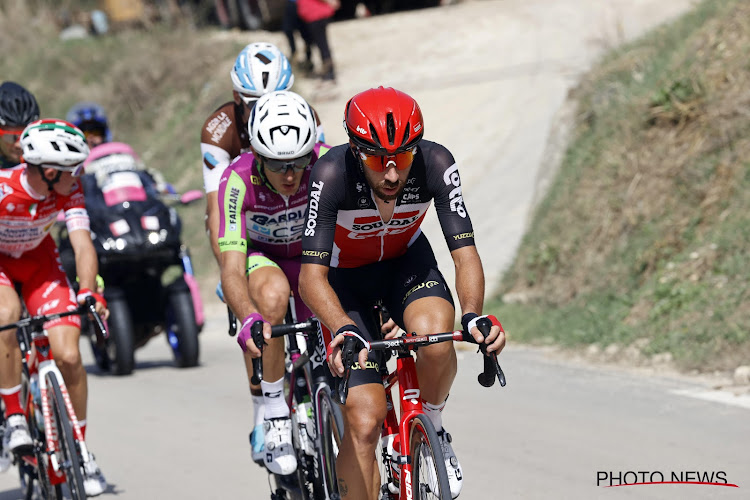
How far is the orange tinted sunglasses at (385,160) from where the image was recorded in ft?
15.7

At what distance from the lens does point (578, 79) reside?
1636 centimetres

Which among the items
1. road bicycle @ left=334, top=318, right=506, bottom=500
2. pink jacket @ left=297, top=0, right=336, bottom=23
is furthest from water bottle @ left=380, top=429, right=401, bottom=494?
pink jacket @ left=297, top=0, right=336, bottom=23

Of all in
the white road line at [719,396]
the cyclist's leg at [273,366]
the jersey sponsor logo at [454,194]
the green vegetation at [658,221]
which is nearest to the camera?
the jersey sponsor logo at [454,194]

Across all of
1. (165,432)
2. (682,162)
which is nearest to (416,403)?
(165,432)

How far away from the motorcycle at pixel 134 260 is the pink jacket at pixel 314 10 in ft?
27.0

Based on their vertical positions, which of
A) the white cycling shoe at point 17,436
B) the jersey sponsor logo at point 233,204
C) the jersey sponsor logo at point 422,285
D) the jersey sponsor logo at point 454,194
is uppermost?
the jersey sponsor logo at point 233,204

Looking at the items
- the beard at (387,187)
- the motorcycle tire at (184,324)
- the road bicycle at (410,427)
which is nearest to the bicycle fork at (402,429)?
the road bicycle at (410,427)

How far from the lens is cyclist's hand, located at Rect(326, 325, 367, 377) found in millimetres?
4438

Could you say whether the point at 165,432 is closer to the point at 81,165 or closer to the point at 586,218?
the point at 81,165

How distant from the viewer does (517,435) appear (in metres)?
7.77

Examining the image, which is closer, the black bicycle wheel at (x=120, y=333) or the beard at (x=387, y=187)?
the beard at (x=387, y=187)

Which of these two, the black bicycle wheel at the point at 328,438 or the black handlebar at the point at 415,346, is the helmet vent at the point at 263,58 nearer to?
the black bicycle wheel at the point at 328,438

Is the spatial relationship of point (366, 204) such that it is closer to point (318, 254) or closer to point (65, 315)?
point (318, 254)

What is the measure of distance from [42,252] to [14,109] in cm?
98
